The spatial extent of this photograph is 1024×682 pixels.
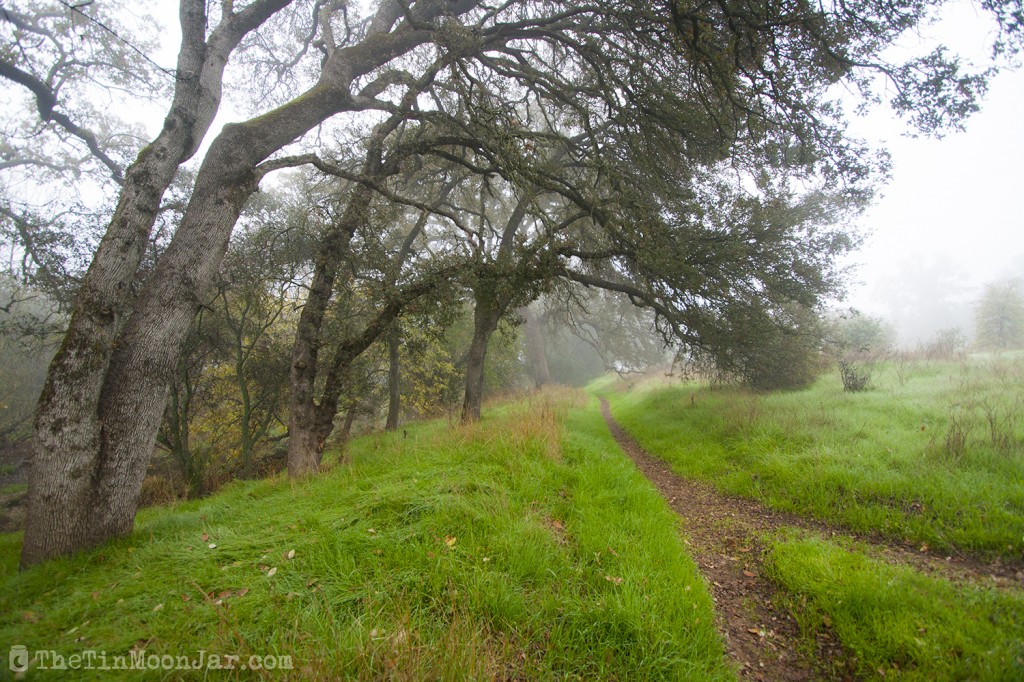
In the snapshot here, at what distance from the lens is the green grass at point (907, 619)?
7.48 ft

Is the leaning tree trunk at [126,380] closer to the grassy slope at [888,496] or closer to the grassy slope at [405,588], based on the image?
the grassy slope at [405,588]

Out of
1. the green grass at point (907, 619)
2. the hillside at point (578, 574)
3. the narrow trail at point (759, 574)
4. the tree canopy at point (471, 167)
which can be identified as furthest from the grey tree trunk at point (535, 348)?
the green grass at point (907, 619)

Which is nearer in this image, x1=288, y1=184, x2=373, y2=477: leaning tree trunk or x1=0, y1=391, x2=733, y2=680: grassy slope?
x1=0, y1=391, x2=733, y2=680: grassy slope

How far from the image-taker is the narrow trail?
8.66 ft

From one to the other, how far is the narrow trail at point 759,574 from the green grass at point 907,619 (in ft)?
0.50

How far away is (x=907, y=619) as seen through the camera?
2.59m

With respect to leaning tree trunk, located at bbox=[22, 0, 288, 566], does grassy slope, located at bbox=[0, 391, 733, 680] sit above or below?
below

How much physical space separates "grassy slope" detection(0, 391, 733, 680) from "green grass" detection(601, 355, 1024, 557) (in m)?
2.10

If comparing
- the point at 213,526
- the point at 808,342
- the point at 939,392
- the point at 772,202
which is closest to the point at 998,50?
the point at 772,202

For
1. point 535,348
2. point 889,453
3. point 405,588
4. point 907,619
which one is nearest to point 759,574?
point 907,619

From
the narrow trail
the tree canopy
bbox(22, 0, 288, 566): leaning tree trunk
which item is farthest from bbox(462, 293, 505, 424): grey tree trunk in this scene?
bbox(22, 0, 288, 566): leaning tree trunk

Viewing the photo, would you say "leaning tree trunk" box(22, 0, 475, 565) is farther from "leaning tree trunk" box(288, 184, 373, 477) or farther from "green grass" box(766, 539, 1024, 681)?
"green grass" box(766, 539, 1024, 681)

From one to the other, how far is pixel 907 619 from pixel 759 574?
107 cm

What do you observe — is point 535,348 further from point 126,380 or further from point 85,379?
point 85,379
